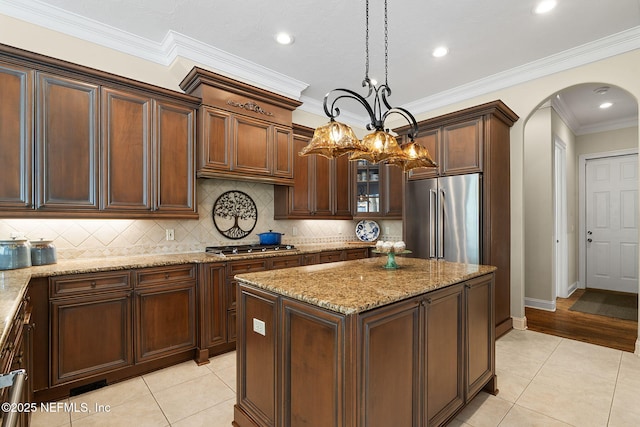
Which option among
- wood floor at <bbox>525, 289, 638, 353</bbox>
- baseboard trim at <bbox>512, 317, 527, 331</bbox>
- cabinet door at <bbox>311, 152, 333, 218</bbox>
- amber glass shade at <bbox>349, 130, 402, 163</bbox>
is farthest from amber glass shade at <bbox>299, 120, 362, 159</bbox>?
wood floor at <bbox>525, 289, 638, 353</bbox>

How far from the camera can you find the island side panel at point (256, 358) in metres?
1.79

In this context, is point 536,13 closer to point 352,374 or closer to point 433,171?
point 433,171

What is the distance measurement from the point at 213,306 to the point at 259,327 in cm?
136

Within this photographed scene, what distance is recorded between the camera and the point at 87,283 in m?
2.46

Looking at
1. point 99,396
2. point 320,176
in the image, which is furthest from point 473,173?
point 99,396

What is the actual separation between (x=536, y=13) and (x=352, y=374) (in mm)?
3299

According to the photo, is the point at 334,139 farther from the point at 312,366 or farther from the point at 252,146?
the point at 252,146

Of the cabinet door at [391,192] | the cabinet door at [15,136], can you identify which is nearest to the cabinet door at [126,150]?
the cabinet door at [15,136]

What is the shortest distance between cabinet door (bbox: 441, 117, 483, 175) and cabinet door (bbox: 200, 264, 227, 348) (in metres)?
2.84

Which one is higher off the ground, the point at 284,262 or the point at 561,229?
the point at 561,229

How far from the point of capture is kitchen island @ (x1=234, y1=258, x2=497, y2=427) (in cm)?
143

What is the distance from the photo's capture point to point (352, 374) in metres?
1.39

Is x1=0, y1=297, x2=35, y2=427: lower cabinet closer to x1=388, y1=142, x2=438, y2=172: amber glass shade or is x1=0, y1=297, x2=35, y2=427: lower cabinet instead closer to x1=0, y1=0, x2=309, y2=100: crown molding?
x1=388, y1=142, x2=438, y2=172: amber glass shade

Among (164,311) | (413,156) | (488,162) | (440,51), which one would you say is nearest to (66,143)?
(164,311)
